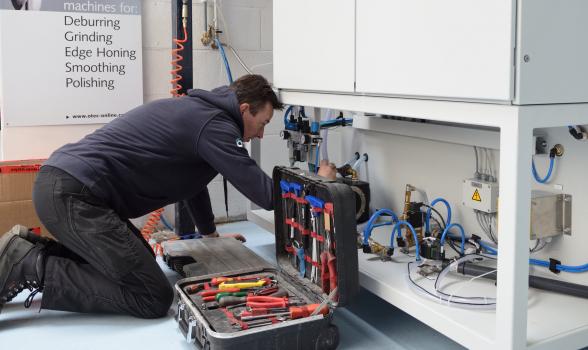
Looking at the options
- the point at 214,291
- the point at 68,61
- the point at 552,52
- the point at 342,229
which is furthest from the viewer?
the point at 68,61

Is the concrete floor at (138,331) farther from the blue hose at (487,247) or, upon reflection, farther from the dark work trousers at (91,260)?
the blue hose at (487,247)

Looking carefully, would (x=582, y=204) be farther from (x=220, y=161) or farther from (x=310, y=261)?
(x=220, y=161)

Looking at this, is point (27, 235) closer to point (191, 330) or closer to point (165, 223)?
point (191, 330)

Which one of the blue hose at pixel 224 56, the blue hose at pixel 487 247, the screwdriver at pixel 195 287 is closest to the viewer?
the screwdriver at pixel 195 287

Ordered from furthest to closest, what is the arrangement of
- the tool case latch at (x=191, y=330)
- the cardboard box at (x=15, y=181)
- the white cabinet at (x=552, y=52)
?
the cardboard box at (x=15, y=181)
the tool case latch at (x=191, y=330)
the white cabinet at (x=552, y=52)

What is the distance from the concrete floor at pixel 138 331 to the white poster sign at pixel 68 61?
1316 millimetres

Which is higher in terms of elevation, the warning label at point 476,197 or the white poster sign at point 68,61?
the white poster sign at point 68,61

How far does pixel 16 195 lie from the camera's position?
10.3 feet

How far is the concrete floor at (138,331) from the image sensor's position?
6.88 ft

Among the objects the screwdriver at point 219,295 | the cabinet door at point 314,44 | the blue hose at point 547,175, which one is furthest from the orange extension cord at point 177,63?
the blue hose at point 547,175

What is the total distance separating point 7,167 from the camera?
314cm

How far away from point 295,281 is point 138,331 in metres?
0.60

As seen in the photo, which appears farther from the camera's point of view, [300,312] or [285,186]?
[285,186]

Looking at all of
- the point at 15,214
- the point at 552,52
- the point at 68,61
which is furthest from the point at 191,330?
the point at 68,61
